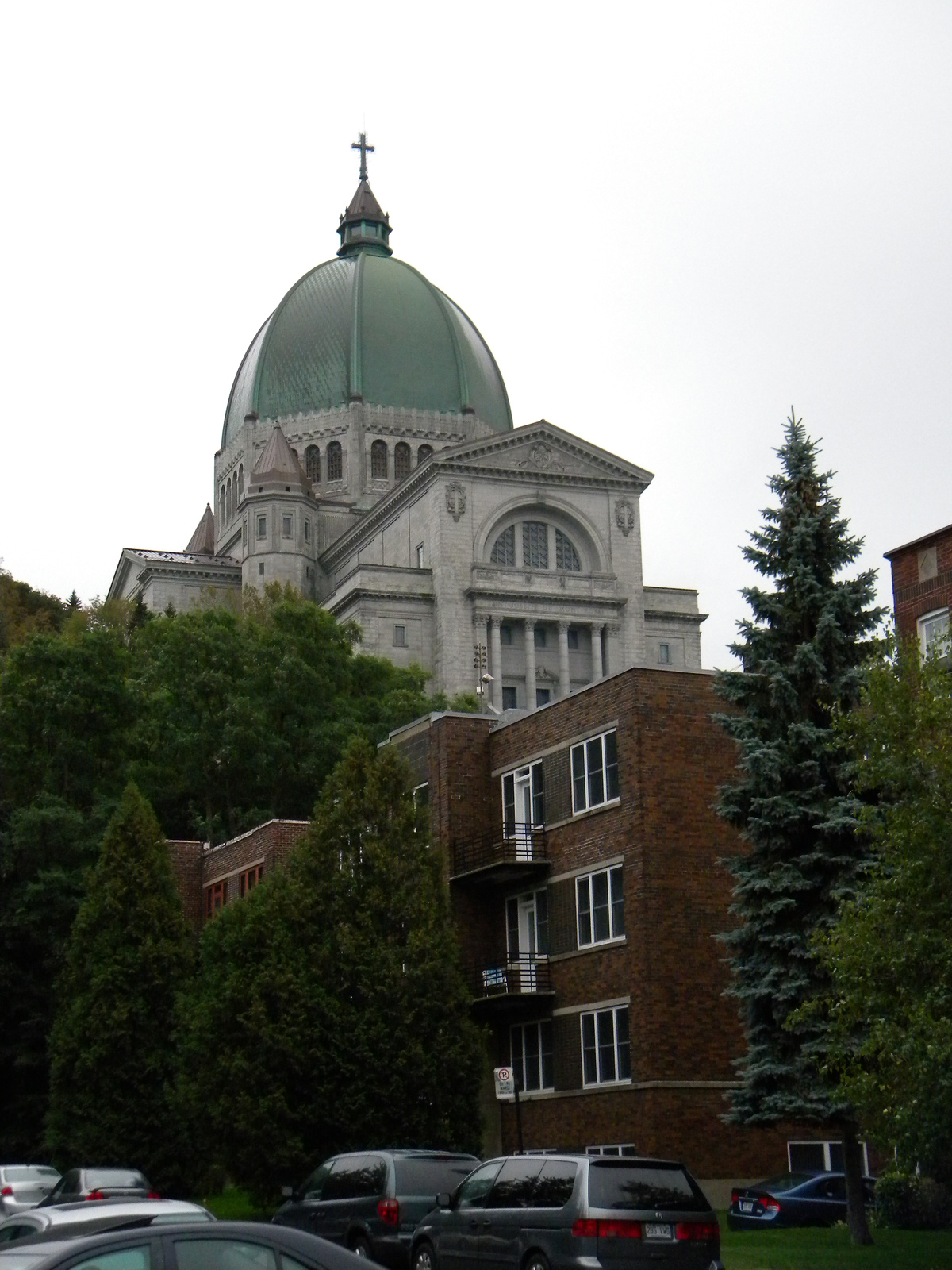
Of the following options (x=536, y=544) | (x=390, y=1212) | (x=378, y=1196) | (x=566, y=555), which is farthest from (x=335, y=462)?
(x=390, y=1212)

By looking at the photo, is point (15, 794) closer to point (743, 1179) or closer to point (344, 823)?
point (344, 823)

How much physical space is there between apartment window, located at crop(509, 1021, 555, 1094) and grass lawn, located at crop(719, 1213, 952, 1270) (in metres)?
9.13

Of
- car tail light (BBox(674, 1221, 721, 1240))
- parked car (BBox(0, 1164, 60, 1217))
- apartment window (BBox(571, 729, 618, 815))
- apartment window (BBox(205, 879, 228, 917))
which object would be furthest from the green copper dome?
car tail light (BBox(674, 1221, 721, 1240))

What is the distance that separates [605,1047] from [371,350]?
103557 millimetres

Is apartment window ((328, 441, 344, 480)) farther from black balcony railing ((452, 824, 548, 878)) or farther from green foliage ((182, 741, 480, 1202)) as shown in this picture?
green foliage ((182, 741, 480, 1202))

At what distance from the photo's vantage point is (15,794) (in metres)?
56.3

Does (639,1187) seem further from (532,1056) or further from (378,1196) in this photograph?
(532,1056)

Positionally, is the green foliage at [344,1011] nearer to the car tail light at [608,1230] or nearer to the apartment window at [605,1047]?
the apartment window at [605,1047]

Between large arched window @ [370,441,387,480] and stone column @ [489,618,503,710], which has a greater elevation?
large arched window @ [370,441,387,480]

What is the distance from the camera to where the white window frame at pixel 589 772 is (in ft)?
120

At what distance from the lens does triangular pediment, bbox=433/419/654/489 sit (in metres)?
108

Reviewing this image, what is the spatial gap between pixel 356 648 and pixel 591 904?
220ft

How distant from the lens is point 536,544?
11144 cm

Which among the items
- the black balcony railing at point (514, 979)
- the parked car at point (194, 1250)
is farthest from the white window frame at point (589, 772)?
the parked car at point (194, 1250)
